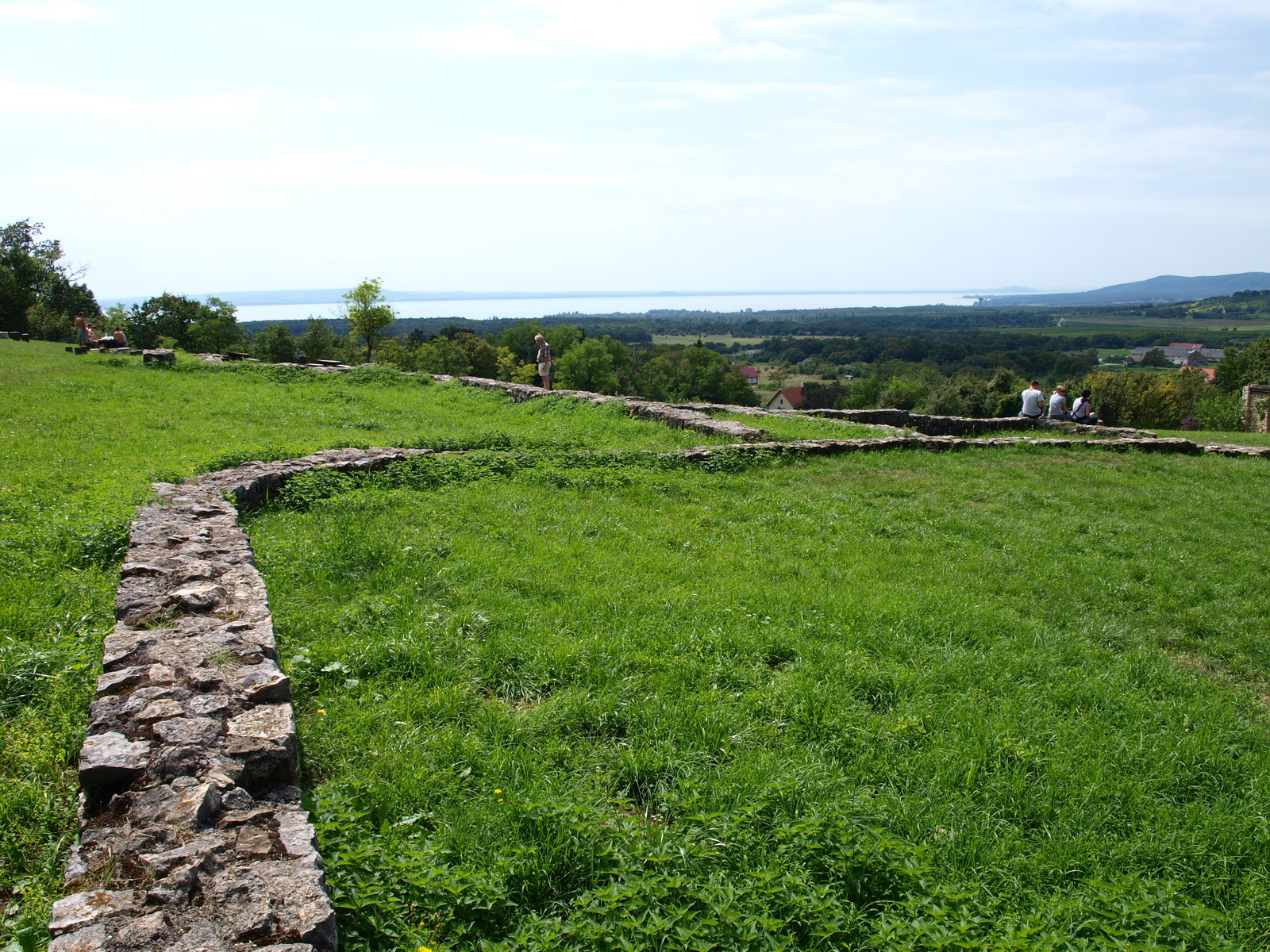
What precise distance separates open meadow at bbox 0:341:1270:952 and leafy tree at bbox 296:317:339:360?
62935 mm

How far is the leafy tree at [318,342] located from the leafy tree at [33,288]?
20.0m

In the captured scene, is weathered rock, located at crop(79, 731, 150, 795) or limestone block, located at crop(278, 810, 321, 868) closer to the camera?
limestone block, located at crop(278, 810, 321, 868)

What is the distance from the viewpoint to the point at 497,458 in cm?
962

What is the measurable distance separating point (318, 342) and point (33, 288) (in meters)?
26.5

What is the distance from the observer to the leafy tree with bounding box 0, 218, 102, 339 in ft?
126

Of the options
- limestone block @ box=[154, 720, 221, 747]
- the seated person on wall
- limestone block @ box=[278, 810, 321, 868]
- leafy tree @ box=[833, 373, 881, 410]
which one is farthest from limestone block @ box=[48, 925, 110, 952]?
leafy tree @ box=[833, 373, 881, 410]

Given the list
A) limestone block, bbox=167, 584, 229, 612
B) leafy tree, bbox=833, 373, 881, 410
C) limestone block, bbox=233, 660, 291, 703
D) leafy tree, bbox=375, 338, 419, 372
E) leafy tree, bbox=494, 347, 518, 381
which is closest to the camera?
limestone block, bbox=233, 660, 291, 703

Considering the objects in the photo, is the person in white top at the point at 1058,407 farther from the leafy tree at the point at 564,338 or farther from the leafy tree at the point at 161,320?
the leafy tree at the point at 564,338

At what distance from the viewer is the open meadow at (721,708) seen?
111 inches

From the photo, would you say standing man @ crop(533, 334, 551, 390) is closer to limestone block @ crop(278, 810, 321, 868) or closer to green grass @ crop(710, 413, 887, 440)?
green grass @ crop(710, 413, 887, 440)

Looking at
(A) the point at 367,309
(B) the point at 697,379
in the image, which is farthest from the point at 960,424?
(B) the point at 697,379

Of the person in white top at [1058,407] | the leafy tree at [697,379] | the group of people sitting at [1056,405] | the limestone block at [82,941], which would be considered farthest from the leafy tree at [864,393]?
the limestone block at [82,941]

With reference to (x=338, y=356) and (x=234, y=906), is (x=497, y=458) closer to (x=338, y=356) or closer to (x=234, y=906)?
(x=234, y=906)

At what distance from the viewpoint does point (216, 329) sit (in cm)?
4716
